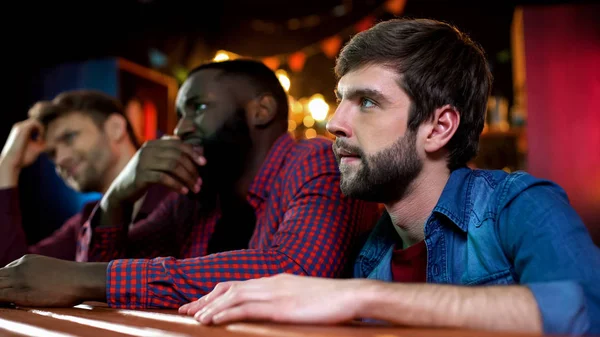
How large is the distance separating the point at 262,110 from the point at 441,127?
717 millimetres

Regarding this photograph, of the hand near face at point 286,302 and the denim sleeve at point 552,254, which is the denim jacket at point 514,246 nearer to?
the denim sleeve at point 552,254

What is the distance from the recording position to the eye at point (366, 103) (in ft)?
4.82

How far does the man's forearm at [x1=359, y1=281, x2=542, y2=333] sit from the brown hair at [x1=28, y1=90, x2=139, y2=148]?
2.24 metres

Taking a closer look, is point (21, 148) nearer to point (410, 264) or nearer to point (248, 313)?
point (410, 264)

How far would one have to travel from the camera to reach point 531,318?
964 millimetres

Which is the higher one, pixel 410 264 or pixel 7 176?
pixel 7 176

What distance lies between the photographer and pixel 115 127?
116 inches

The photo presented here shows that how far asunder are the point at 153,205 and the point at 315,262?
4.01 ft

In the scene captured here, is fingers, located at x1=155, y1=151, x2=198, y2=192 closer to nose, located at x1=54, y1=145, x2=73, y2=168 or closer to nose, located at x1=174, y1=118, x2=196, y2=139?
nose, located at x1=174, y1=118, x2=196, y2=139

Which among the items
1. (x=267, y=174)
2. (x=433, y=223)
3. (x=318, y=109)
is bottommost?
(x=433, y=223)

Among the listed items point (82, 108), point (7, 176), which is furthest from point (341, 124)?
point (82, 108)

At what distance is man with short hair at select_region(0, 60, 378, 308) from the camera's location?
4.63 ft

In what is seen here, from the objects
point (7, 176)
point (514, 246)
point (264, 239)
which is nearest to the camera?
point (514, 246)

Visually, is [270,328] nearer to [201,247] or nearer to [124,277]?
[124,277]
